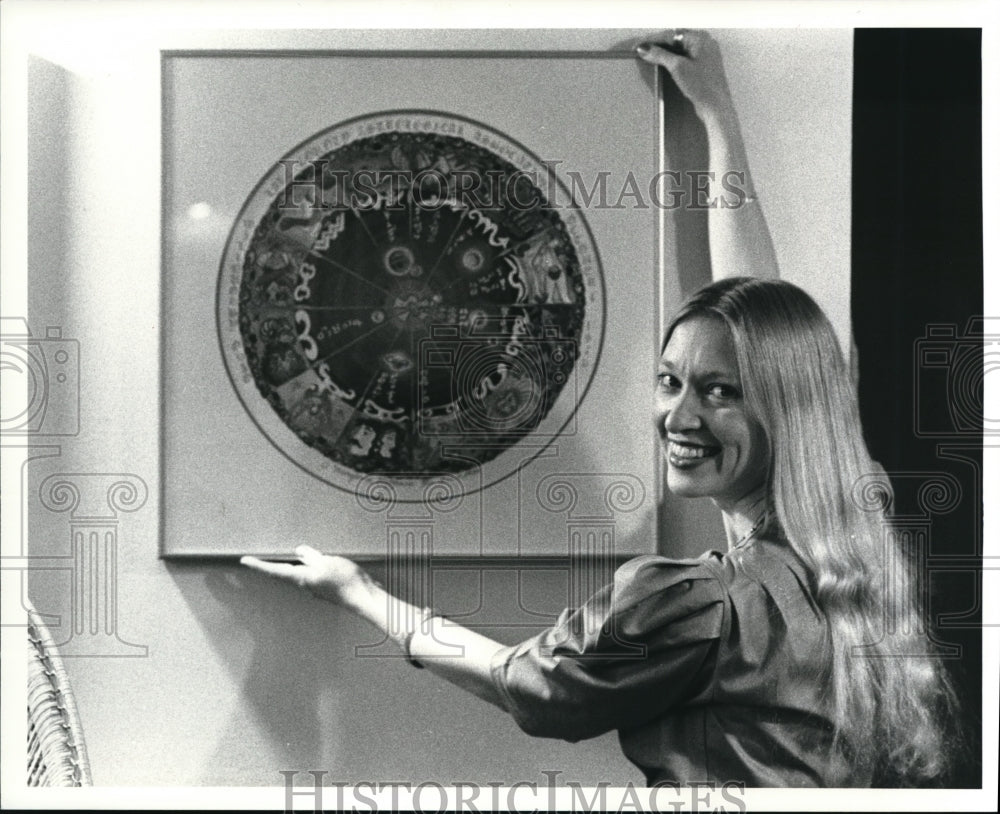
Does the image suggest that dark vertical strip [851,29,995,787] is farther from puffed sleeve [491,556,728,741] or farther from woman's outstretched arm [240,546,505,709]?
woman's outstretched arm [240,546,505,709]

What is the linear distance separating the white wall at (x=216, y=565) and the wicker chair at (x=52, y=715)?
1.4 inches

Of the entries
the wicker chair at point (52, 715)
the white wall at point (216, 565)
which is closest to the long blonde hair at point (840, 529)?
the white wall at point (216, 565)

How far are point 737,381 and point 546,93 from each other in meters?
0.68

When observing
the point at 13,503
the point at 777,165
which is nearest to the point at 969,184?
the point at 777,165

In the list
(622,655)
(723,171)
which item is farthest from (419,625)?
(723,171)

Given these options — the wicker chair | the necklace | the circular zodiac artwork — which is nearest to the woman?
the necklace

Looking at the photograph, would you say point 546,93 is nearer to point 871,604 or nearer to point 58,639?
point 871,604

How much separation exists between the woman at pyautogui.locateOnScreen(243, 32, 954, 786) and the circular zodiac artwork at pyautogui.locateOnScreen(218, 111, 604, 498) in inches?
9.3

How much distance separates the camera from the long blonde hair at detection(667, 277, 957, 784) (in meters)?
2.19

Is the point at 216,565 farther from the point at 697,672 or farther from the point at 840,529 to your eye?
the point at 840,529

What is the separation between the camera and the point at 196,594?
7.34 ft

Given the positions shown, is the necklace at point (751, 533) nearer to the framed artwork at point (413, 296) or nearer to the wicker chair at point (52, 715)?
the framed artwork at point (413, 296)

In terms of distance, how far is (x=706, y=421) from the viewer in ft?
7.22

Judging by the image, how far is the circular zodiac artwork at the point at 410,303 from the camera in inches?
87.7
